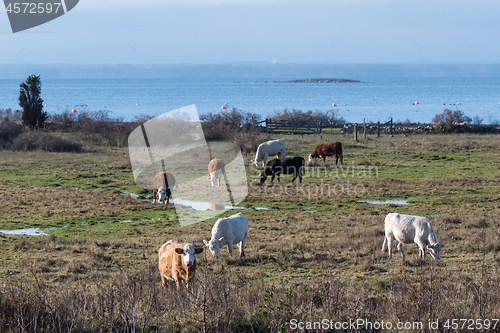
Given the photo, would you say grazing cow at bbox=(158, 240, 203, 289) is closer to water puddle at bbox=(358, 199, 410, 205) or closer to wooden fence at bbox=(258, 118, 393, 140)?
water puddle at bbox=(358, 199, 410, 205)

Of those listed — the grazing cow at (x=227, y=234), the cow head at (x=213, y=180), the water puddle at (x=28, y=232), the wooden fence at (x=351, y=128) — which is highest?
the wooden fence at (x=351, y=128)

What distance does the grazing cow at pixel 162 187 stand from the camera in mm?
18703

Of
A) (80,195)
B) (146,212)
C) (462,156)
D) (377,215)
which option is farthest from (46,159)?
(462,156)

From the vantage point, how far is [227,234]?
11281mm

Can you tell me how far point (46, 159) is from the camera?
94.6 ft

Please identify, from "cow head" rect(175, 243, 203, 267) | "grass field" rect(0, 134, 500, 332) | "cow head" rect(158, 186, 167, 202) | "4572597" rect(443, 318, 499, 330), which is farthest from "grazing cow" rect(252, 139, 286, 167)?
"4572597" rect(443, 318, 499, 330)

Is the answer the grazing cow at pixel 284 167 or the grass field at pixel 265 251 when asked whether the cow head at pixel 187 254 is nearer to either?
the grass field at pixel 265 251

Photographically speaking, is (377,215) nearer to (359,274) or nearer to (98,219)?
(359,274)

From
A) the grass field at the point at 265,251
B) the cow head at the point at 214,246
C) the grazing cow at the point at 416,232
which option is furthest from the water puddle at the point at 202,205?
the grazing cow at the point at 416,232

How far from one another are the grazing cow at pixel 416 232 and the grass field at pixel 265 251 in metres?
0.44

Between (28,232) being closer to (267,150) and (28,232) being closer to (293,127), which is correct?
(267,150)

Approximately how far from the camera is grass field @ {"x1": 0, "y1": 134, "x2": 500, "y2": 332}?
6.67 meters

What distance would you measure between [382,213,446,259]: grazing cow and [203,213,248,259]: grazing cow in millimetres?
3480

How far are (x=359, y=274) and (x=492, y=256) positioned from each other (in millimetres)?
3392
